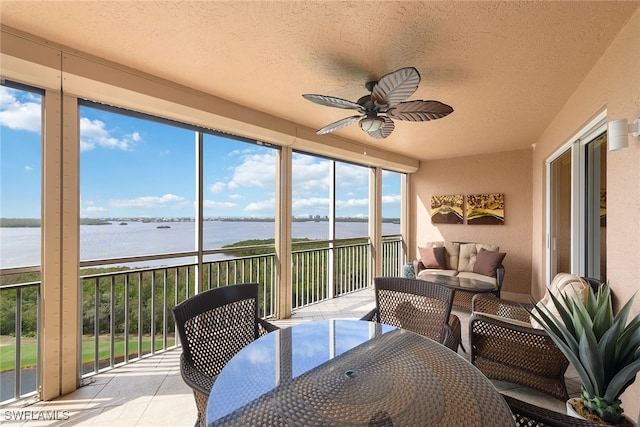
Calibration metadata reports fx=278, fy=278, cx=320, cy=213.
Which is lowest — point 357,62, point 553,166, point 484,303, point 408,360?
point 484,303

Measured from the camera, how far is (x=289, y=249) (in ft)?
12.7

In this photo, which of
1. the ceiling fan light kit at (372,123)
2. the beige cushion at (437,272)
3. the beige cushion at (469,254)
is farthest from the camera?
the beige cushion at (469,254)

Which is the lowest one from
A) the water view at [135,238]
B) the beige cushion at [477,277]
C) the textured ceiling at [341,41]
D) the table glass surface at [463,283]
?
the beige cushion at [477,277]

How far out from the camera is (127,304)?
280 cm

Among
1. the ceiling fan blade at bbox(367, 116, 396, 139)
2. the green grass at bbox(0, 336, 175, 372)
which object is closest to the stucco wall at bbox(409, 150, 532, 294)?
the ceiling fan blade at bbox(367, 116, 396, 139)

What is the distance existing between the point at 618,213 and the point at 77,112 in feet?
12.9

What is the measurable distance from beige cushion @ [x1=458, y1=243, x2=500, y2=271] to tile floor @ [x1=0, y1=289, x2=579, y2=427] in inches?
98.1

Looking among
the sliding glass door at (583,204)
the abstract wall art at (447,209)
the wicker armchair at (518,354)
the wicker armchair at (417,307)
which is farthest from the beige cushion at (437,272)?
the wicker armchair at (417,307)

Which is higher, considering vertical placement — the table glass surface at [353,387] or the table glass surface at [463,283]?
the table glass surface at [353,387]

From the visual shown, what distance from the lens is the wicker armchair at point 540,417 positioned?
0.91 metres

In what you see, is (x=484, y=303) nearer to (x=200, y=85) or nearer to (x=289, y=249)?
(x=289, y=249)

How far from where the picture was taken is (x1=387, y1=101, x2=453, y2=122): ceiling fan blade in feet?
6.75

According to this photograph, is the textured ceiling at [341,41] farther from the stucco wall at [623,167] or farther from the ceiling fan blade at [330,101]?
the ceiling fan blade at [330,101]

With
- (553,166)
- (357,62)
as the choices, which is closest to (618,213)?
(357,62)
